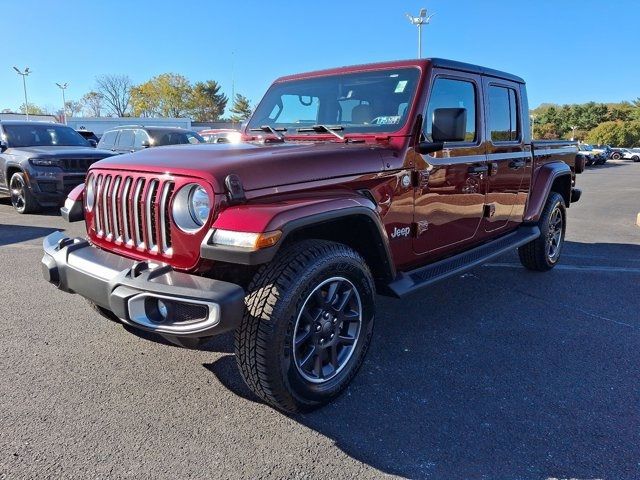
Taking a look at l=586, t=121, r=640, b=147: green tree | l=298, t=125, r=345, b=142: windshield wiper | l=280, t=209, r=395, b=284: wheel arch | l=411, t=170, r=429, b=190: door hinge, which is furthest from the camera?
l=586, t=121, r=640, b=147: green tree

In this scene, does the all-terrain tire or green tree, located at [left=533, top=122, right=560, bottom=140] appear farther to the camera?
green tree, located at [left=533, top=122, right=560, bottom=140]

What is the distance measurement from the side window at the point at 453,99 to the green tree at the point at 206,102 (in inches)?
2965

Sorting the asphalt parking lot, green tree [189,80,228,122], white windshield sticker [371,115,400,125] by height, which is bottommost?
the asphalt parking lot

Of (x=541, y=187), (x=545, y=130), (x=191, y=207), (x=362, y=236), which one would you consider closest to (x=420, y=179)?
(x=362, y=236)

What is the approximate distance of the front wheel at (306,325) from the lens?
7.86 feet

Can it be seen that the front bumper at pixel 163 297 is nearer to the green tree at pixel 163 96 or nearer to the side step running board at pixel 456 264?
the side step running board at pixel 456 264

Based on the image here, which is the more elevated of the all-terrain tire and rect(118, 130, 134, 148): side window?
rect(118, 130, 134, 148): side window

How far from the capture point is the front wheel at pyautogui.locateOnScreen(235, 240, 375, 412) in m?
2.40

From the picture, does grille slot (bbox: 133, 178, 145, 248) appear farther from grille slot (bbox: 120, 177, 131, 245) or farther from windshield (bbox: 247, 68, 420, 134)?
windshield (bbox: 247, 68, 420, 134)

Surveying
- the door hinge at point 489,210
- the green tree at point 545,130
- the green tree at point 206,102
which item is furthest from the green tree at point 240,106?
the door hinge at point 489,210

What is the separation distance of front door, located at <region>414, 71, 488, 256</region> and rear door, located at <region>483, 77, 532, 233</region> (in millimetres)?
188

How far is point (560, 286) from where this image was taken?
509 centimetres

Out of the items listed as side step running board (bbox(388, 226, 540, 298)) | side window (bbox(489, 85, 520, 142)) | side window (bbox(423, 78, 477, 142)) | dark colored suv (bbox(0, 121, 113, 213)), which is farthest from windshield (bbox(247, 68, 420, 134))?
dark colored suv (bbox(0, 121, 113, 213))

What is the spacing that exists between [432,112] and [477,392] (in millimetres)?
1878
